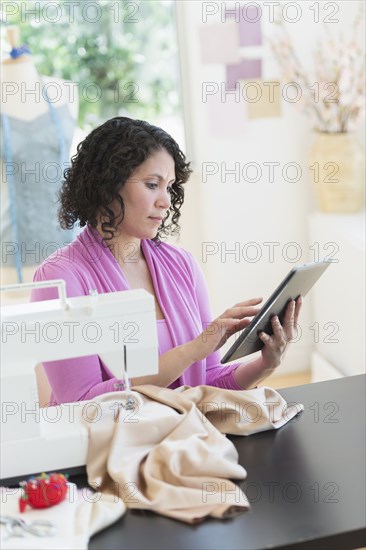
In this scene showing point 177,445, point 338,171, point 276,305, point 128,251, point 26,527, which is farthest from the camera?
point 338,171

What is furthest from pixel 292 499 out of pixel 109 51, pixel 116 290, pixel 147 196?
pixel 109 51

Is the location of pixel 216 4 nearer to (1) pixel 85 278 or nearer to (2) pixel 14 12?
(2) pixel 14 12

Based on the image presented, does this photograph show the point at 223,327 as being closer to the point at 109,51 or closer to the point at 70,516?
the point at 70,516

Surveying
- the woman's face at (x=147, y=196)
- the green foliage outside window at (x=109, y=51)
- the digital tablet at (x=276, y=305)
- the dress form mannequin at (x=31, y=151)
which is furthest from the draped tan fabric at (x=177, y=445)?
the green foliage outside window at (x=109, y=51)

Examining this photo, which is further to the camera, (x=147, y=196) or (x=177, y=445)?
(x=147, y=196)

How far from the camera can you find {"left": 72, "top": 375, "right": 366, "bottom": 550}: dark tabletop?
1324 millimetres

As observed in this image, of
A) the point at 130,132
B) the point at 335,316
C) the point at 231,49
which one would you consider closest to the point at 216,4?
the point at 231,49

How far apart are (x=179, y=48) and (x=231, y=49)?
12.6 inches

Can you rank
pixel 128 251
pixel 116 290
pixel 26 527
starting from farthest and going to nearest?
pixel 128 251 → pixel 116 290 → pixel 26 527

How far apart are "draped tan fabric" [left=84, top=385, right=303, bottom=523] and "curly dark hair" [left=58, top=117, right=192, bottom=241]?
0.63 meters

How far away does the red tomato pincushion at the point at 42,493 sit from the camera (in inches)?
55.9

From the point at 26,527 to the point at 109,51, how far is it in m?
3.10

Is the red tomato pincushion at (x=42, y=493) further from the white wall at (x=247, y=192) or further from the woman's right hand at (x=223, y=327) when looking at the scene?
the white wall at (x=247, y=192)

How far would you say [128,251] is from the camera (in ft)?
7.36
